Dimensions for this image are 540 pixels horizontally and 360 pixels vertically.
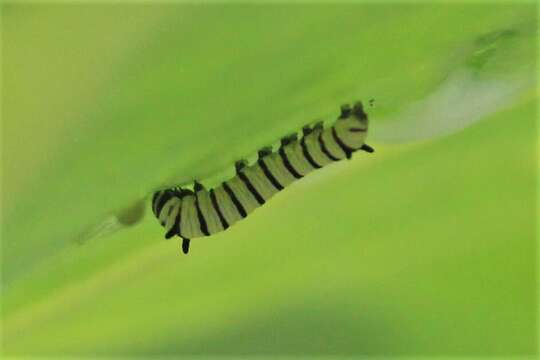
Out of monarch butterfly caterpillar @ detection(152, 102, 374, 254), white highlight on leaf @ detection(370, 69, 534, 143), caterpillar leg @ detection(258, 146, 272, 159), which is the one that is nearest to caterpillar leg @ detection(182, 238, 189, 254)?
monarch butterfly caterpillar @ detection(152, 102, 374, 254)

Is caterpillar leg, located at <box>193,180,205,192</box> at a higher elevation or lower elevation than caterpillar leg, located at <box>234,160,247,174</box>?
lower

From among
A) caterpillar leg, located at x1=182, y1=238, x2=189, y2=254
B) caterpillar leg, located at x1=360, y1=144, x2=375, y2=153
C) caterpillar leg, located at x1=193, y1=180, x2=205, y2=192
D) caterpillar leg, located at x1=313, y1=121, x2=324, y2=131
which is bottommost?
caterpillar leg, located at x1=182, y1=238, x2=189, y2=254

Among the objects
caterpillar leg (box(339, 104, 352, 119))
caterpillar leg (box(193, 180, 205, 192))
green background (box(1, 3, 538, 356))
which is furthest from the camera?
caterpillar leg (box(193, 180, 205, 192))

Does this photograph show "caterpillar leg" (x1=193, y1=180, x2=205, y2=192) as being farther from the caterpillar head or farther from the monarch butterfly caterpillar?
the caterpillar head

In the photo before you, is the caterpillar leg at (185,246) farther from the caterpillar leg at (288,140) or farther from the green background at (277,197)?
the caterpillar leg at (288,140)

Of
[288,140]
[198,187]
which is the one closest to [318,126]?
[288,140]
